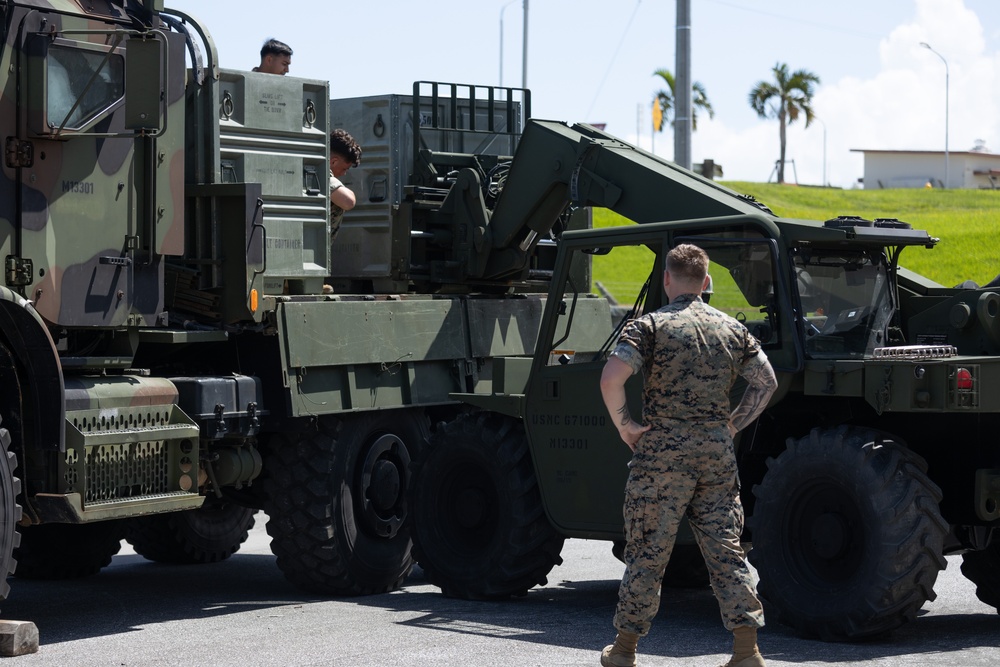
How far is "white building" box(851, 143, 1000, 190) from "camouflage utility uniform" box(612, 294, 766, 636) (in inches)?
3208

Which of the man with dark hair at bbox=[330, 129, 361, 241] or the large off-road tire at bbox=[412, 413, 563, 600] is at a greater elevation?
the man with dark hair at bbox=[330, 129, 361, 241]

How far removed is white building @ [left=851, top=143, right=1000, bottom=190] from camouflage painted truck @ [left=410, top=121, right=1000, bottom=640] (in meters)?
79.0

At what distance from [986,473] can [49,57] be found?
5.27 m

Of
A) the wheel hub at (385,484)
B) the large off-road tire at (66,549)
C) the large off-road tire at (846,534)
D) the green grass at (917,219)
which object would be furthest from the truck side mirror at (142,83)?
the green grass at (917,219)

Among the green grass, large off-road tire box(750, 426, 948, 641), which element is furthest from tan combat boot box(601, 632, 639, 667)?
the green grass

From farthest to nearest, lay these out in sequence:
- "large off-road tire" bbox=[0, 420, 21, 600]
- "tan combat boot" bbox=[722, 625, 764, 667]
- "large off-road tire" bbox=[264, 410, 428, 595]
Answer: "large off-road tire" bbox=[264, 410, 428, 595] → "large off-road tire" bbox=[0, 420, 21, 600] → "tan combat boot" bbox=[722, 625, 764, 667]

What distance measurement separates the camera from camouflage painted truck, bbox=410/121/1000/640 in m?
A: 7.73

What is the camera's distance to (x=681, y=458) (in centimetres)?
674

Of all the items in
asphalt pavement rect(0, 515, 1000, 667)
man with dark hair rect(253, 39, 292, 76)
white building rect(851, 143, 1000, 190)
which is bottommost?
asphalt pavement rect(0, 515, 1000, 667)

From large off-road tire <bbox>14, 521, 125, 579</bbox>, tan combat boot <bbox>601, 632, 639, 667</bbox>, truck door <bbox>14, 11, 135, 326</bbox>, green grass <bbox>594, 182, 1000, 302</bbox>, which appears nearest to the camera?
tan combat boot <bbox>601, 632, 639, 667</bbox>

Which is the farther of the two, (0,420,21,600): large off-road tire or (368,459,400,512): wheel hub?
(368,459,400,512): wheel hub

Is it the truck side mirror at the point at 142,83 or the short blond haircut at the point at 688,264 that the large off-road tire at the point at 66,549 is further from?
the short blond haircut at the point at 688,264

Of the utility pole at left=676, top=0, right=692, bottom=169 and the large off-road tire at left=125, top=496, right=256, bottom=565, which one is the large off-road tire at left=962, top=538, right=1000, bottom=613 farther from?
the utility pole at left=676, top=0, right=692, bottom=169

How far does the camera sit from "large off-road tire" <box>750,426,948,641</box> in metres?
7.63
